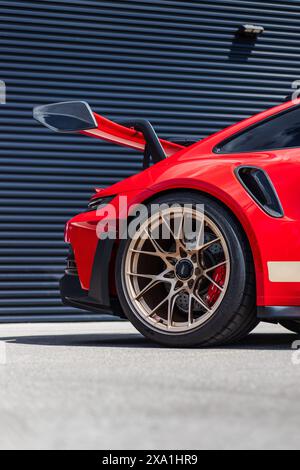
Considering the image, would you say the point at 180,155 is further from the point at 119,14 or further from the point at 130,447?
the point at 119,14

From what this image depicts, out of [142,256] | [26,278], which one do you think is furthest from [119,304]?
[26,278]

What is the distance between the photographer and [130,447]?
2.09 meters

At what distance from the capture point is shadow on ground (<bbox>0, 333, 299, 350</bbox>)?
4543mm

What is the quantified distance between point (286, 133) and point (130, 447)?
271cm

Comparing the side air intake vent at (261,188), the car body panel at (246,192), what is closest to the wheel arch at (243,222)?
the car body panel at (246,192)

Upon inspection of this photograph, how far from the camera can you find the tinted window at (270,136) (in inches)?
175

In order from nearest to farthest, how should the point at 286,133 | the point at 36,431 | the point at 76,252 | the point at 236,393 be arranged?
the point at 36,431
the point at 236,393
the point at 286,133
the point at 76,252

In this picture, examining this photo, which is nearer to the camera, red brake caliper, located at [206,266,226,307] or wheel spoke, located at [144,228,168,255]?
red brake caliper, located at [206,266,226,307]

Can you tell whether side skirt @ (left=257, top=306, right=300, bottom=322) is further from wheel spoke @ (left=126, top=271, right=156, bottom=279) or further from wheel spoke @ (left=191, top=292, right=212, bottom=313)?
wheel spoke @ (left=126, top=271, right=156, bottom=279)

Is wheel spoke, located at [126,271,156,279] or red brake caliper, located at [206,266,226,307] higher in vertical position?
wheel spoke, located at [126,271,156,279]

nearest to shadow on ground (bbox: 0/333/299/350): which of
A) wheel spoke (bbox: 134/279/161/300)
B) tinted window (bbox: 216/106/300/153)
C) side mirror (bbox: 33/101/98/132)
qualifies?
wheel spoke (bbox: 134/279/161/300)

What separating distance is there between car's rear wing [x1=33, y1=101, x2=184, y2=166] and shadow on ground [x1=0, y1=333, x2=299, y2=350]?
106cm

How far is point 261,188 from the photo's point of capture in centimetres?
425

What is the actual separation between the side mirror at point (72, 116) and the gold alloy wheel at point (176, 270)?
698 millimetres
